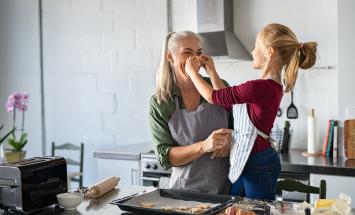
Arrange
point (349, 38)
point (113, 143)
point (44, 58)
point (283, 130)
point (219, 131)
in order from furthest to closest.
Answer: point (44, 58), point (113, 143), point (283, 130), point (349, 38), point (219, 131)

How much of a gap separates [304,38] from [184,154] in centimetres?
181

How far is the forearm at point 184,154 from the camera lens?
6.17 ft

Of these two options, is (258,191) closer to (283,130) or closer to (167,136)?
(167,136)

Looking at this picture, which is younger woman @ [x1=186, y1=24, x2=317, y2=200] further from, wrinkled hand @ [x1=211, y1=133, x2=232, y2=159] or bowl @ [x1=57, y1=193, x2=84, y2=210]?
bowl @ [x1=57, y1=193, x2=84, y2=210]

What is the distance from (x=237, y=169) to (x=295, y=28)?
1779 mm

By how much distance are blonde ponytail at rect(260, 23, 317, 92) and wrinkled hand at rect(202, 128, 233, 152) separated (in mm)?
356

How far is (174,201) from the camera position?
175cm

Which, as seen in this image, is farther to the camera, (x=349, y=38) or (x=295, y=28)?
(x=295, y=28)

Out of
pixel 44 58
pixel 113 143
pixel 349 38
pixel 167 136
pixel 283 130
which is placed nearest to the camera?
pixel 167 136

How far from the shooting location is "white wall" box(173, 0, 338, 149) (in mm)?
3256

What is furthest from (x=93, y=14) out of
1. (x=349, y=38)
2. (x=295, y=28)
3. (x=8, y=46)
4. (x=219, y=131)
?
(x=219, y=131)

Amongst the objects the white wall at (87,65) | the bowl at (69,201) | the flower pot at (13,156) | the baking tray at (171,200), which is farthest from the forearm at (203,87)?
the white wall at (87,65)

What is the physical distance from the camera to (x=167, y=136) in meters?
2.00

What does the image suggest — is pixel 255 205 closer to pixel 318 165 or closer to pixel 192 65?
pixel 192 65
